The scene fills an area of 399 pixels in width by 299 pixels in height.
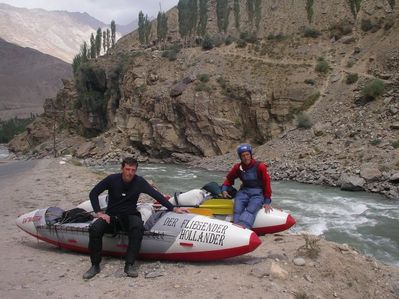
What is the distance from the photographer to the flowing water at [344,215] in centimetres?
1114

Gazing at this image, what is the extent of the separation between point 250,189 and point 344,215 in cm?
809

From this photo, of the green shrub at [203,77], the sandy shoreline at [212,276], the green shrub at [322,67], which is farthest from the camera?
the green shrub at [203,77]

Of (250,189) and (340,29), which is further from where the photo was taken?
(340,29)

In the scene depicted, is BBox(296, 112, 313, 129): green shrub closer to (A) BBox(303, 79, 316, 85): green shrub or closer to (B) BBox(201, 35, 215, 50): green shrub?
(A) BBox(303, 79, 316, 85): green shrub

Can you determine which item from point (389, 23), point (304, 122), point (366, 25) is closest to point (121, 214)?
point (304, 122)

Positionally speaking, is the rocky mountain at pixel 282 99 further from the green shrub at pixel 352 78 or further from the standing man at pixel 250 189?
the standing man at pixel 250 189

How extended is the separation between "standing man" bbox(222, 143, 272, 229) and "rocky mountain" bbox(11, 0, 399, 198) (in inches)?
545

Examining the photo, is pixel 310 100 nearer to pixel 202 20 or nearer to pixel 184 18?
pixel 202 20

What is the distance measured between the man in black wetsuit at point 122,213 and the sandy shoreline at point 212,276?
12.6 inches

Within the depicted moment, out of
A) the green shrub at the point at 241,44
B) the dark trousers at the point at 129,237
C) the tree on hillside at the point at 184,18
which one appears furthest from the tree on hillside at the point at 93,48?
the dark trousers at the point at 129,237

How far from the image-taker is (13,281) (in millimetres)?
5738

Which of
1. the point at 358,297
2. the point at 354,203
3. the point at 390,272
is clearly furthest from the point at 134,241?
the point at 354,203

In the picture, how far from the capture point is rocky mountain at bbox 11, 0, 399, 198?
26719mm

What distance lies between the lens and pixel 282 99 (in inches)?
1459
